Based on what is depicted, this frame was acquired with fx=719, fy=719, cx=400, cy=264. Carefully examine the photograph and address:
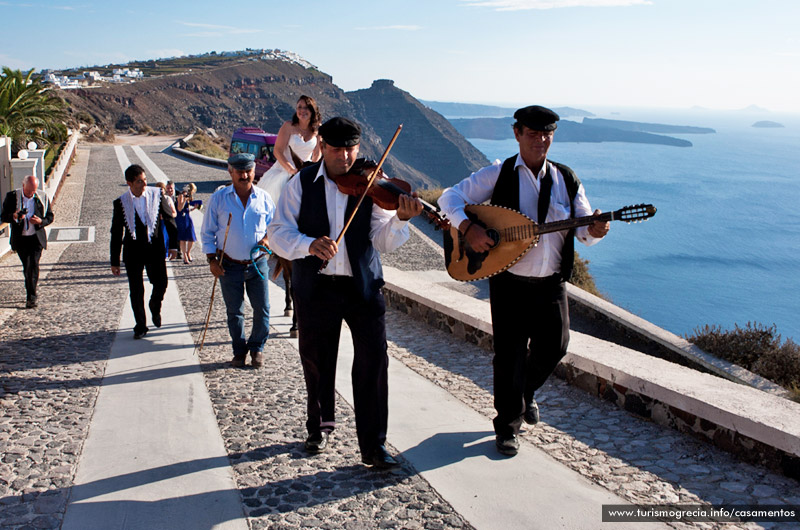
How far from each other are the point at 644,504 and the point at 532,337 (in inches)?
48.1

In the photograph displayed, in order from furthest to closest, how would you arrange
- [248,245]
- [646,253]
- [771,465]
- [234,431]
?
[646,253] → [248,245] → [234,431] → [771,465]

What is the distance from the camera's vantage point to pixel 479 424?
16.4ft

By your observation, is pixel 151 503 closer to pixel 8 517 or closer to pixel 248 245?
pixel 8 517

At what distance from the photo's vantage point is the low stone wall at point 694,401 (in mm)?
4082

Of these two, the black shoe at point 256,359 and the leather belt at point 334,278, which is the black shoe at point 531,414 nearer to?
the leather belt at point 334,278

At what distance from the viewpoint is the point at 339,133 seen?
4.06m

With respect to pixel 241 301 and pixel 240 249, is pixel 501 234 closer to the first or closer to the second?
pixel 240 249

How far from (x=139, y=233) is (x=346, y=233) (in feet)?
13.5

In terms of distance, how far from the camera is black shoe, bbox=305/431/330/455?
14.6ft

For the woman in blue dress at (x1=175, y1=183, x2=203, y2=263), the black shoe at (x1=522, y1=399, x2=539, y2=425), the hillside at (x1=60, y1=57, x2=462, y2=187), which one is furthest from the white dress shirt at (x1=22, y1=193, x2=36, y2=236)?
the hillside at (x1=60, y1=57, x2=462, y2=187)

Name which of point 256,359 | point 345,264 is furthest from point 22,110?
point 345,264

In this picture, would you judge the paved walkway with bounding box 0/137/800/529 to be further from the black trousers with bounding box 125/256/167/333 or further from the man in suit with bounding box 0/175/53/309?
the man in suit with bounding box 0/175/53/309

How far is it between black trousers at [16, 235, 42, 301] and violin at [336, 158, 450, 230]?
279 inches

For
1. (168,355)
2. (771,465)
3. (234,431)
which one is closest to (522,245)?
(771,465)
